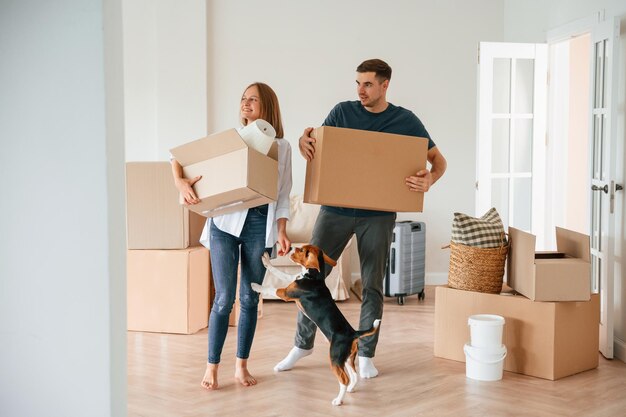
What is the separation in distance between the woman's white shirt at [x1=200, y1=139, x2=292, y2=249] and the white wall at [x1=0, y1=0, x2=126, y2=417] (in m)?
1.07

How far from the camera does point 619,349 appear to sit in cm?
435

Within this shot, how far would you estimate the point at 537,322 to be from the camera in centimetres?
401

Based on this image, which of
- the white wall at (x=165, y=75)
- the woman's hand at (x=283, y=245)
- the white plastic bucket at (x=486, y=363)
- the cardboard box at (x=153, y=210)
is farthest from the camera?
the white wall at (x=165, y=75)

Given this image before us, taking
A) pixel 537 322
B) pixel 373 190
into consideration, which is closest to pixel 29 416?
pixel 373 190

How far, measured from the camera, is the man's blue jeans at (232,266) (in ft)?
11.9

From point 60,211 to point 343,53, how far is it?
14.2 ft

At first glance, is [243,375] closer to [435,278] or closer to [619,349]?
[619,349]

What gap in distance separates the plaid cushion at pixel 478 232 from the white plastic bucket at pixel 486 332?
43 cm

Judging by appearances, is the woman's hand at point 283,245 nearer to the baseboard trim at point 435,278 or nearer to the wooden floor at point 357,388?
the wooden floor at point 357,388

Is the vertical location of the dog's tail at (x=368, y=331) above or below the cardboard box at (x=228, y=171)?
below

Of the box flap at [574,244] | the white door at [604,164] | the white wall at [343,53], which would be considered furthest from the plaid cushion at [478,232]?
the white wall at [343,53]

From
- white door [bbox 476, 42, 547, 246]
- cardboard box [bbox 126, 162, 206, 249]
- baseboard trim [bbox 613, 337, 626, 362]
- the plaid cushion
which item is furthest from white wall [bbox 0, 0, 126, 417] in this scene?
white door [bbox 476, 42, 547, 246]

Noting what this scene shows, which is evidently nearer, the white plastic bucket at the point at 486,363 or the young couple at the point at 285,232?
the young couple at the point at 285,232

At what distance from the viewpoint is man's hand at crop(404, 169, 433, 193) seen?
3643mm
